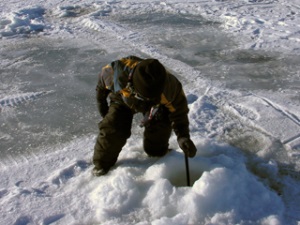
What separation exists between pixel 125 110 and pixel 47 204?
0.80 metres

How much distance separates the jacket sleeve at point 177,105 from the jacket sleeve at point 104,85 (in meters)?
0.44

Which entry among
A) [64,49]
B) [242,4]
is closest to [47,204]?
[64,49]

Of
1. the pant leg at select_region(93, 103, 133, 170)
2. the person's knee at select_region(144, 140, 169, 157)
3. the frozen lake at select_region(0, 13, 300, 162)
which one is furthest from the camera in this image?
the frozen lake at select_region(0, 13, 300, 162)

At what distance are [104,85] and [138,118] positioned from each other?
0.83 metres

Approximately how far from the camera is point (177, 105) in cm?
248

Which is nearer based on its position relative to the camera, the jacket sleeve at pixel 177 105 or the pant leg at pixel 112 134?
the jacket sleeve at pixel 177 105

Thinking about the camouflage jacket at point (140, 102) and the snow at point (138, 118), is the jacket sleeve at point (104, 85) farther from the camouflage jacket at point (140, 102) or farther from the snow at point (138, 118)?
the snow at point (138, 118)

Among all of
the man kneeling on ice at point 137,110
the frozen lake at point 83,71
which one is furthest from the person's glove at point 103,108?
the frozen lake at point 83,71

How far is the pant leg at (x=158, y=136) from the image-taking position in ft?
8.80

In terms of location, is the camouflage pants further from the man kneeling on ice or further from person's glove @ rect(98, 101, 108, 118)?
person's glove @ rect(98, 101, 108, 118)

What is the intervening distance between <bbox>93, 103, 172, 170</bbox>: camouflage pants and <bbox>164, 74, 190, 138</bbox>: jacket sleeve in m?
0.11

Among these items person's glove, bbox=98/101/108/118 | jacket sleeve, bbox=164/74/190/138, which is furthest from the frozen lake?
jacket sleeve, bbox=164/74/190/138

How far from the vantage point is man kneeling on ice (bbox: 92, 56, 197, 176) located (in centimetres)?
233

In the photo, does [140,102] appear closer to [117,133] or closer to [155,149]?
[117,133]
